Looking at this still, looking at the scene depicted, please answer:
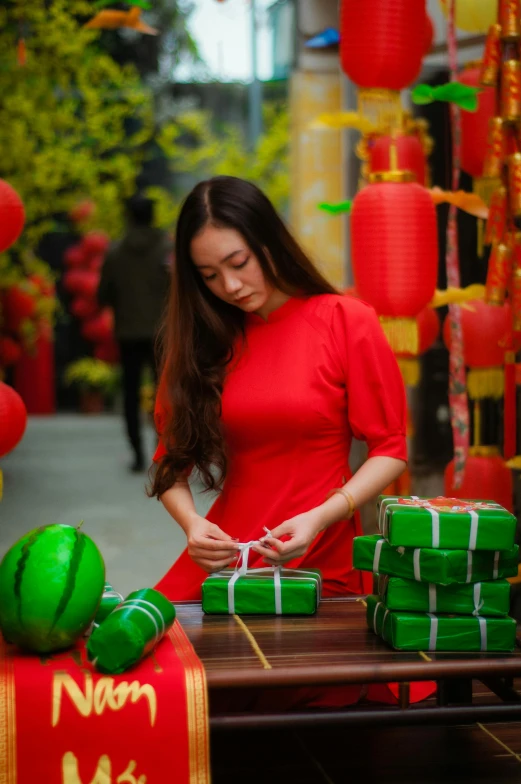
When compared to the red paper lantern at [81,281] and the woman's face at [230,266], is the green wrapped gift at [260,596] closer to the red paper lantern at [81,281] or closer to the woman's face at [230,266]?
the woman's face at [230,266]

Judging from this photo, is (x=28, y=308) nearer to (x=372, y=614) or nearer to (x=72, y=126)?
(x=72, y=126)

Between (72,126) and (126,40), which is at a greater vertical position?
(126,40)

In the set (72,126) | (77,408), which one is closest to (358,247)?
(72,126)

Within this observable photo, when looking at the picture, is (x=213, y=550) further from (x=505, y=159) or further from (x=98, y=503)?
(x=98, y=503)

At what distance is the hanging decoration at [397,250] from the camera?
2814mm

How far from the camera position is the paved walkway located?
15.3 ft

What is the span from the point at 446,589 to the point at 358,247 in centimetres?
149

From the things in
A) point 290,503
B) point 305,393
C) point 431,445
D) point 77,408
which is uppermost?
point 305,393

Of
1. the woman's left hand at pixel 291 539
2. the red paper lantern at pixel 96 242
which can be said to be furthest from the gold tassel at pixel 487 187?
the red paper lantern at pixel 96 242

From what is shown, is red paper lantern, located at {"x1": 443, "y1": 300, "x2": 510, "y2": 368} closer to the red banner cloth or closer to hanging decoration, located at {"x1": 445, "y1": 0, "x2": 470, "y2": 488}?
hanging decoration, located at {"x1": 445, "y1": 0, "x2": 470, "y2": 488}

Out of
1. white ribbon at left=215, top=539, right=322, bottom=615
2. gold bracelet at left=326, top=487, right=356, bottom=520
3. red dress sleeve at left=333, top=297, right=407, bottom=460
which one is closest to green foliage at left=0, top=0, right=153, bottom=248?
red dress sleeve at left=333, top=297, right=407, bottom=460

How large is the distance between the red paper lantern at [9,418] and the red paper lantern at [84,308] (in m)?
9.93

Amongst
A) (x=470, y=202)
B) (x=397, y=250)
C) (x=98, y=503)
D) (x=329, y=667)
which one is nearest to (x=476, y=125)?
(x=470, y=202)

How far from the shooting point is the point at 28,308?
23.4ft
